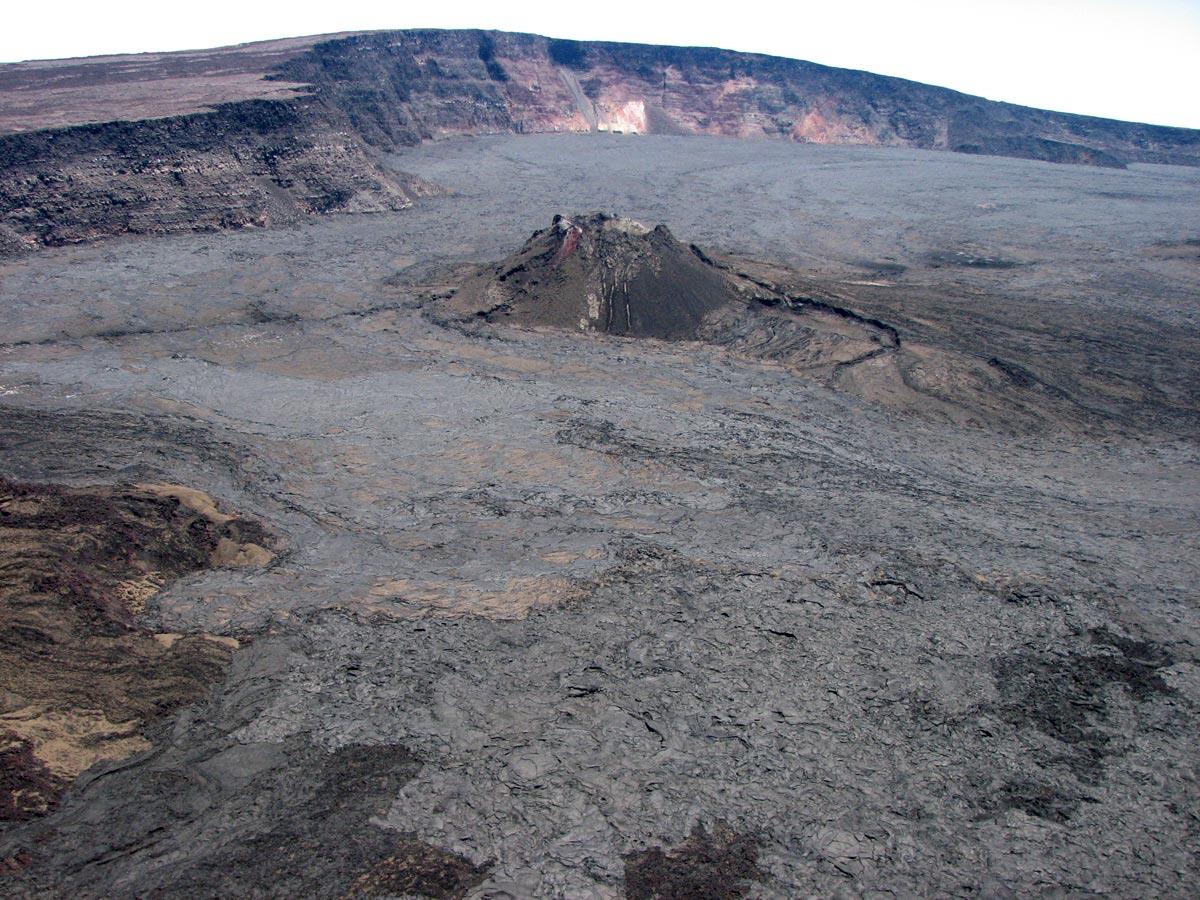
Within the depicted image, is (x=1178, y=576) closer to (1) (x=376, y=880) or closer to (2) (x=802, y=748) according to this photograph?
(2) (x=802, y=748)

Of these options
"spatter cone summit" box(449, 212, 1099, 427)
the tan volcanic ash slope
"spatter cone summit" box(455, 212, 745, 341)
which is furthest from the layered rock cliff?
the tan volcanic ash slope

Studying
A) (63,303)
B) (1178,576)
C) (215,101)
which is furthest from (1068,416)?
(215,101)

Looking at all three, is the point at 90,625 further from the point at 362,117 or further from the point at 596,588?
the point at 362,117

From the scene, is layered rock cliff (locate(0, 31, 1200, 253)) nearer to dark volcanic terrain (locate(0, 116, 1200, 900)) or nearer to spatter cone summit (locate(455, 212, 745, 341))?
dark volcanic terrain (locate(0, 116, 1200, 900))

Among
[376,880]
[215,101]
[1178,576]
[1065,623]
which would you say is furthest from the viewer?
[215,101]

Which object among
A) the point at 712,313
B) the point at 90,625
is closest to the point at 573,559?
the point at 90,625

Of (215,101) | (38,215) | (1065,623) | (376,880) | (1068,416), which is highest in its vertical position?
(215,101)
